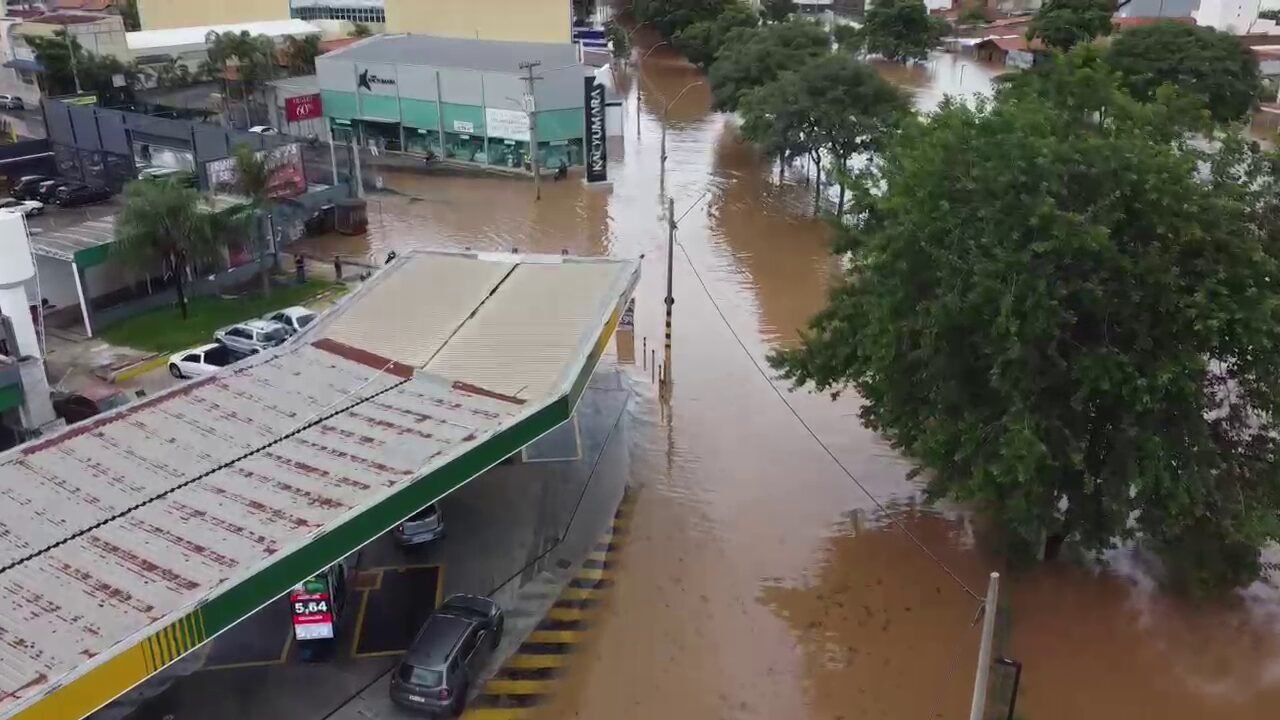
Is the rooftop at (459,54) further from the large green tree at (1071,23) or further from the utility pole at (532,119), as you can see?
the large green tree at (1071,23)

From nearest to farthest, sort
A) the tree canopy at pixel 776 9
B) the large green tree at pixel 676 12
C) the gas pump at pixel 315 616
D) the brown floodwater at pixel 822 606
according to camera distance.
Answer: the gas pump at pixel 315 616 → the brown floodwater at pixel 822 606 → the large green tree at pixel 676 12 → the tree canopy at pixel 776 9

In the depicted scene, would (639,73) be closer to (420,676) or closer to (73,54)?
(73,54)

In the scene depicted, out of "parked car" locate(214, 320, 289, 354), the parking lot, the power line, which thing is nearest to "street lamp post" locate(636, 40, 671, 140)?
the power line

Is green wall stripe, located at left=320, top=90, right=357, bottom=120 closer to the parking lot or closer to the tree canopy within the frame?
the parking lot

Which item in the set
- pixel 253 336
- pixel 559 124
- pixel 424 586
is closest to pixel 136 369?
pixel 253 336

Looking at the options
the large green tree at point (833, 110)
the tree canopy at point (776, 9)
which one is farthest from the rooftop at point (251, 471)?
the tree canopy at point (776, 9)

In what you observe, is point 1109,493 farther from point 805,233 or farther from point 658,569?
point 805,233

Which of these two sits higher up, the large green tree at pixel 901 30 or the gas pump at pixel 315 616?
the large green tree at pixel 901 30
